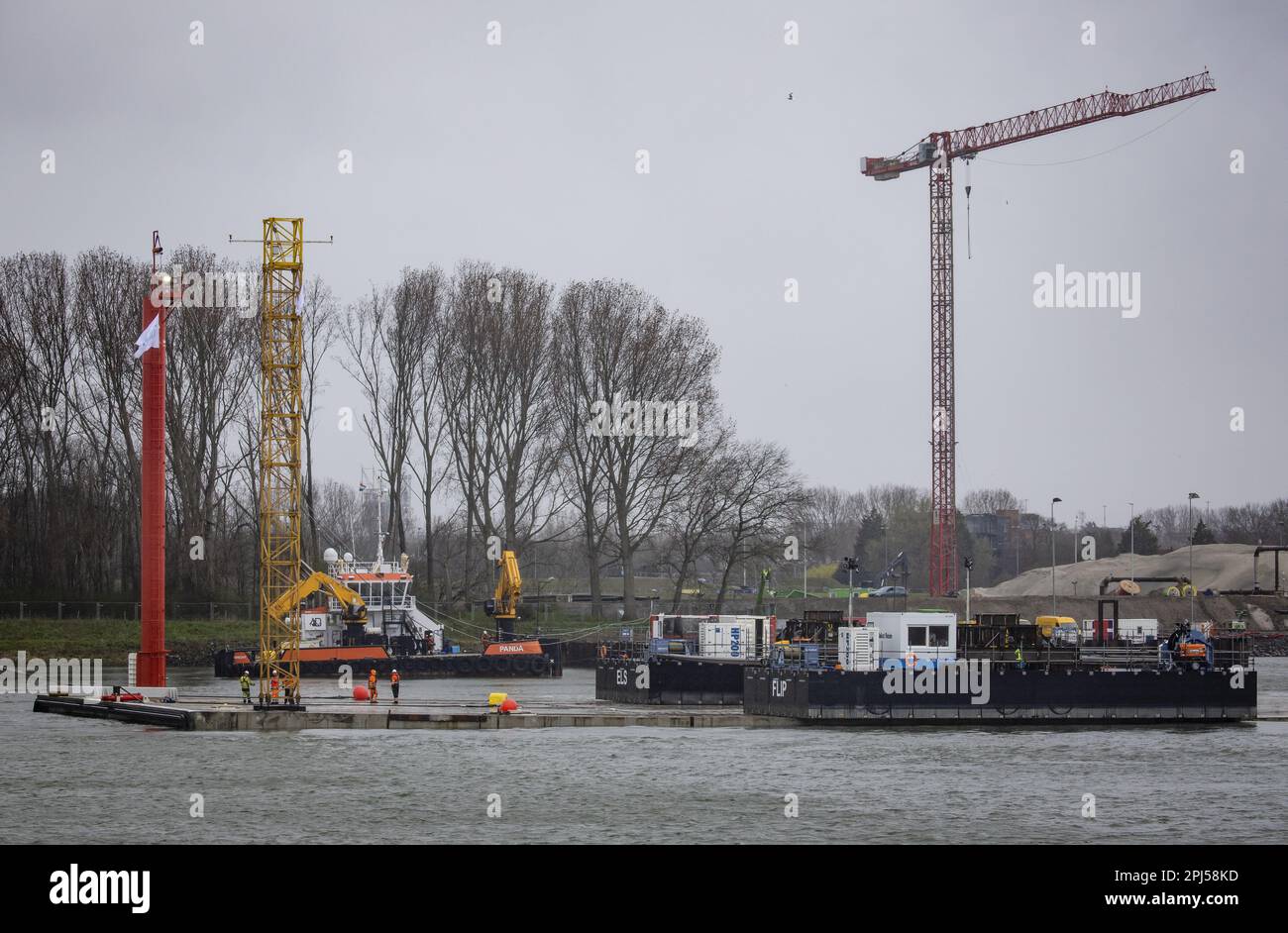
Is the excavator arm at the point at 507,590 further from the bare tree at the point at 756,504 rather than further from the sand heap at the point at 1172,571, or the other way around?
the sand heap at the point at 1172,571

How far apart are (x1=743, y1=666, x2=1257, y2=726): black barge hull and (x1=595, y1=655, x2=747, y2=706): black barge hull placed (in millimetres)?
4508

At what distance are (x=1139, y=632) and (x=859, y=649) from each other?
28.4 metres

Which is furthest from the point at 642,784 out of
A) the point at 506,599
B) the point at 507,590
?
the point at 506,599

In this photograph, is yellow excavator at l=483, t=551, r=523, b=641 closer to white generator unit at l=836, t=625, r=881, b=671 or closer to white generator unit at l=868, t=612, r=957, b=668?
white generator unit at l=836, t=625, r=881, b=671

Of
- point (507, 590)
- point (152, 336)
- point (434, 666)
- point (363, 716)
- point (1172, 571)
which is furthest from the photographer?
point (1172, 571)

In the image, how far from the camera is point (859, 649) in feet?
195

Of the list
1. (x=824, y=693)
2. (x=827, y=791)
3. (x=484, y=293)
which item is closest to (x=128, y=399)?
(x=484, y=293)

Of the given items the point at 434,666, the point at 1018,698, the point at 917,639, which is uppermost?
the point at 917,639

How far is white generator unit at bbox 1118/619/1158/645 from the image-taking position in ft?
245

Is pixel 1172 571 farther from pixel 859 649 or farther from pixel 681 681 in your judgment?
pixel 859 649

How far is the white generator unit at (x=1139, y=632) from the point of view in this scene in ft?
245

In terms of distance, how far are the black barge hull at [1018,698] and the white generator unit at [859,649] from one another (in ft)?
2.54
